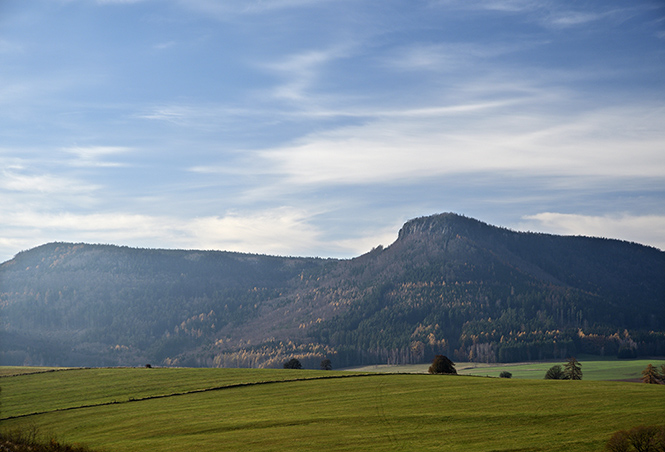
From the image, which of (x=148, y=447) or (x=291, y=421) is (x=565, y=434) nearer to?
(x=291, y=421)

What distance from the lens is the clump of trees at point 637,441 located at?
48312mm

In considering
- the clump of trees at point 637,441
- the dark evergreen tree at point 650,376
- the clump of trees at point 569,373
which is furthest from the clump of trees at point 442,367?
the clump of trees at point 637,441

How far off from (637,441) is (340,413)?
2956 centimetres

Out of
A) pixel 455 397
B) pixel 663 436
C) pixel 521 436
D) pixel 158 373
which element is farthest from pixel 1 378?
pixel 663 436

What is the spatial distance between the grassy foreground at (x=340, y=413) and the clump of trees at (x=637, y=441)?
4.42ft

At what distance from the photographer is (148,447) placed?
56.3 meters

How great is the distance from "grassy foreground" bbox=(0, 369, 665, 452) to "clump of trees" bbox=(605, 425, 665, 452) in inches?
53.0

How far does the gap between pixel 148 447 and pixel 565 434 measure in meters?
37.1

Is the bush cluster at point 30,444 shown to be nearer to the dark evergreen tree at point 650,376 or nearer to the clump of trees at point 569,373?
the dark evergreen tree at point 650,376

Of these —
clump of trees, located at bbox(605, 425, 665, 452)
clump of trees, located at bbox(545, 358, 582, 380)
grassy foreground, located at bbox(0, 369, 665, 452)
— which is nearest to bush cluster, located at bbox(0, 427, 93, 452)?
grassy foreground, located at bbox(0, 369, 665, 452)

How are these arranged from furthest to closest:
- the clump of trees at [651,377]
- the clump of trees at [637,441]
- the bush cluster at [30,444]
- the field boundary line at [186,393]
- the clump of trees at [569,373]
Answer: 1. the clump of trees at [569,373]
2. the clump of trees at [651,377]
3. the field boundary line at [186,393]
4. the bush cluster at [30,444]
5. the clump of trees at [637,441]

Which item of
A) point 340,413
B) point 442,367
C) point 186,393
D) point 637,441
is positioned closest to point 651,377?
point 442,367

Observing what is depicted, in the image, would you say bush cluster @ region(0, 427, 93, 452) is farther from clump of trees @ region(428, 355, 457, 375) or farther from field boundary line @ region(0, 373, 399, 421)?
clump of trees @ region(428, 355, 457, 375)

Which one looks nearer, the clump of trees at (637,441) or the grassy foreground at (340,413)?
the clump of trees at (637,441)
